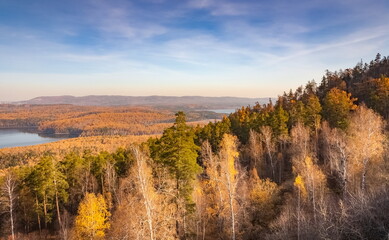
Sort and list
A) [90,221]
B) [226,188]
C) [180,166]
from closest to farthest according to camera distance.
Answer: [180,166] < [90,221] < [226,188]

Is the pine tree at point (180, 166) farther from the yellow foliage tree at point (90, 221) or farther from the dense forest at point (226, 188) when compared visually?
the yellow foliage tree at point (90, 221)

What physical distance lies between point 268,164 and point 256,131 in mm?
6528

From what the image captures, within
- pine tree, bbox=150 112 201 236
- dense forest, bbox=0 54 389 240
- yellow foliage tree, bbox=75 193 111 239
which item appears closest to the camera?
dense forest, bbox=0 54 389 240

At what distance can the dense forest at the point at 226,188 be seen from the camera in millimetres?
12891

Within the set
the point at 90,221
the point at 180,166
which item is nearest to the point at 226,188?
the point at 180,166

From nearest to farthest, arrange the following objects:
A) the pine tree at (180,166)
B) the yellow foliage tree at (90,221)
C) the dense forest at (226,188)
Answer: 1. the dense forest at (226,188)
2. the pine tree at (180,166)
3. the yellow foliage tree at (90,221)

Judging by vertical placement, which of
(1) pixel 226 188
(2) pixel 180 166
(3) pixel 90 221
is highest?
(2) pixel 180 166

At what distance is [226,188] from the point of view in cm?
2462

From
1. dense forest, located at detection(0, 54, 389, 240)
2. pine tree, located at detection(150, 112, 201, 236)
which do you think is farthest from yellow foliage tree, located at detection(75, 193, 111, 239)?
pine tree, located at detection(150, 112, 201, 236)

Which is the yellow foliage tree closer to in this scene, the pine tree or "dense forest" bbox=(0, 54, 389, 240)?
"dense forest" bbox=(0, 54, 389, 240)

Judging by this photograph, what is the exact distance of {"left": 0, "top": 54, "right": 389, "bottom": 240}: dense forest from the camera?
12891 millimetres

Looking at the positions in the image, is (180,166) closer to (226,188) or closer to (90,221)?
(226,188)

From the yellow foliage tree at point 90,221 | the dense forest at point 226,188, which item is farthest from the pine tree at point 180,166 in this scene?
the yellow foliage tree at point 90,221

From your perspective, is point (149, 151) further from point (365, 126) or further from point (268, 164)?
point (365, 126)
